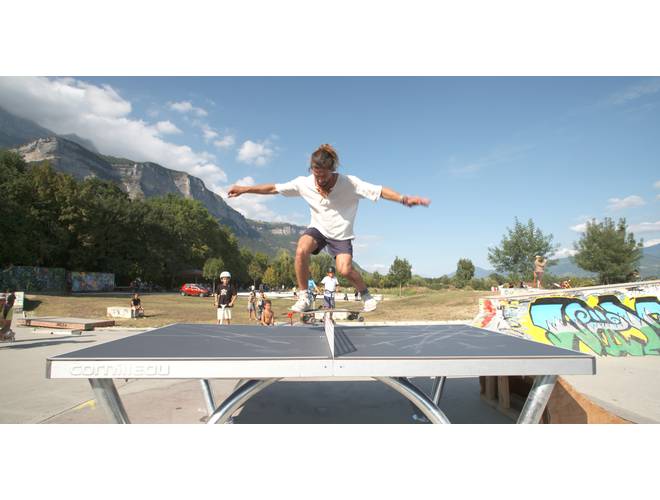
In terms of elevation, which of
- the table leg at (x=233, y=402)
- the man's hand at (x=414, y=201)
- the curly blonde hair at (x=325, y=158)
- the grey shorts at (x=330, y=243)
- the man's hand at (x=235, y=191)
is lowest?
the table leg at (x=233, y=402)

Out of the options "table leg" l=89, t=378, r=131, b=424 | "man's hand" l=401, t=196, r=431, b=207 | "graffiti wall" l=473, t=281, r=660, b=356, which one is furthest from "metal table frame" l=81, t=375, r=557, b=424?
"graffiti wall" l=473, t=281, r=660, b=356

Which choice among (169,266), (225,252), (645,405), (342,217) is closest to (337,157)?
(342,217)

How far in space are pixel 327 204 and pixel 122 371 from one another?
2.69 meters

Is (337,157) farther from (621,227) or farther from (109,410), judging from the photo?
(621,227)

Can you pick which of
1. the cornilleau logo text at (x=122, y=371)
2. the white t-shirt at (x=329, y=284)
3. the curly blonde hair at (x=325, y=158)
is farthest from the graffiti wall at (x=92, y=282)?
the cornilleau logo text at (x=122, y=371)

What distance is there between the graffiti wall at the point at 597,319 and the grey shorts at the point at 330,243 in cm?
782

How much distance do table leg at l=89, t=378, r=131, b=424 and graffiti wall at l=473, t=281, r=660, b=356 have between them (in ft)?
32.6

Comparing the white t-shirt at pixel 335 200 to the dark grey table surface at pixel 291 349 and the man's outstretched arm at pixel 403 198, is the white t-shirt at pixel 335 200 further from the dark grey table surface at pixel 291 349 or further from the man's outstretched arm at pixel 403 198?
the dark grey table surface at pixel 291 349

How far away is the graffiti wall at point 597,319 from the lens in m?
9.59

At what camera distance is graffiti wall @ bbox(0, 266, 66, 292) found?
96.1 ft

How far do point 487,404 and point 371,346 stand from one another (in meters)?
2.85

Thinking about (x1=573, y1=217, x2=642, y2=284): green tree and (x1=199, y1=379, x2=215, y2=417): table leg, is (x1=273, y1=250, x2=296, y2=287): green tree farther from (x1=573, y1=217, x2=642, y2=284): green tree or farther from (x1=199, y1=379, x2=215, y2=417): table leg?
(x1=199, y1=379, x2=215, y2=417): table leg

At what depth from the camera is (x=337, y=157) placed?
424 cm

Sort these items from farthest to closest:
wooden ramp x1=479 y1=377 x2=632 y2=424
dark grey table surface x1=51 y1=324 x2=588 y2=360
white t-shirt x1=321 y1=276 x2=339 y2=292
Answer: white t-shirt x1=321 y1=276 x2=339 y2=292 < wooden ramp x1=479 y1=377 x2=632 y2=424 < dark grey table surface x1=51 y1=324 x2=588 y2=360
